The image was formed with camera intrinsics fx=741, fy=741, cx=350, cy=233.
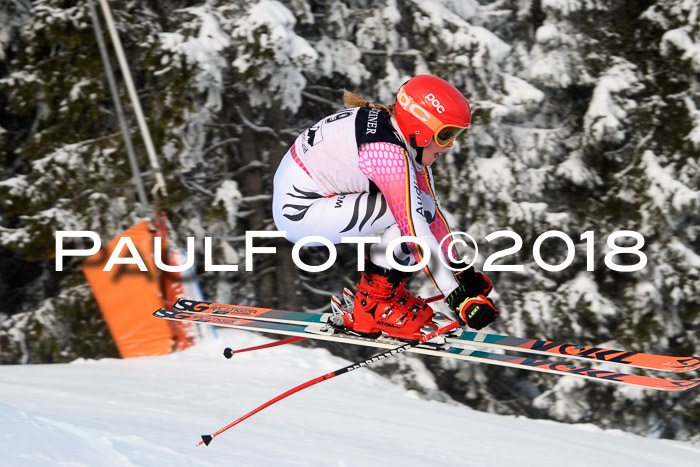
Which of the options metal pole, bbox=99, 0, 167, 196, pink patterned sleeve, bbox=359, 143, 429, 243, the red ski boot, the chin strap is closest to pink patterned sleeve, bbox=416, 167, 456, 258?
the chin strap

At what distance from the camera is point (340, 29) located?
26.4 feet

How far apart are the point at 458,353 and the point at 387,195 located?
0.96 m

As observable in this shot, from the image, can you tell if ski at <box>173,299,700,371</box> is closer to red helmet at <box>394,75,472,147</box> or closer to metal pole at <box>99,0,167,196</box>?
red helmet at <box>394,75,472,147</box>

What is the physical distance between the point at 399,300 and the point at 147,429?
139 centimetres

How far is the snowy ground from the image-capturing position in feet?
10.8

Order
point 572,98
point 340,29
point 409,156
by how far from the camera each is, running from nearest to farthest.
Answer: point 409,156
point 340,29
point 572,98

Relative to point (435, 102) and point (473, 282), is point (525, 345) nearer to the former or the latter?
point (473, 282)

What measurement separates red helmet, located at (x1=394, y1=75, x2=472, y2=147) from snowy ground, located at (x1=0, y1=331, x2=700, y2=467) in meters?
1.58

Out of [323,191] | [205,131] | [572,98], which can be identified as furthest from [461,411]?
[572,98]

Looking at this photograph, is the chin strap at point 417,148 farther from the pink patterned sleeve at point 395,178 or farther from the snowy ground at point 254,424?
the snowy ground at point 254,424

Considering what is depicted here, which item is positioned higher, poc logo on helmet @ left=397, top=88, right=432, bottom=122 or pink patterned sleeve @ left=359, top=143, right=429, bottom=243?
poc logo on helmet @ left=397, top=88, right=432, bottom=122

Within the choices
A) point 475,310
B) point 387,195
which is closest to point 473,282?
point 475,310

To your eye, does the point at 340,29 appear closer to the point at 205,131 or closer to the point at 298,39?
the point at 298,39

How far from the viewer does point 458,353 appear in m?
3.67
